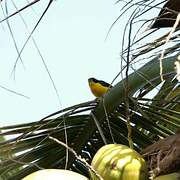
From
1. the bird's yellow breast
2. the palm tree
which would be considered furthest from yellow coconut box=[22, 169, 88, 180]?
the bird's yellow breast

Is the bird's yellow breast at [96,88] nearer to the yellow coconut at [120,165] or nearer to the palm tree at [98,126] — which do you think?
the palm tree at [98,126]

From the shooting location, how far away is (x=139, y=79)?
4.14 ft

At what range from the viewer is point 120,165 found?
0.75 meters

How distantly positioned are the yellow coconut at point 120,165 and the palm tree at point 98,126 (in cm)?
37

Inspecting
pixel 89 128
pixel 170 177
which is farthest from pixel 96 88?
pixel 170 177

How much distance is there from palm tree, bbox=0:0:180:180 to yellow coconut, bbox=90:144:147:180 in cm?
37

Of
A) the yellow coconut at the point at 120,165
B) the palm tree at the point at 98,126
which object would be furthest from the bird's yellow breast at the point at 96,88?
the yellow coconut at the point at 120,165

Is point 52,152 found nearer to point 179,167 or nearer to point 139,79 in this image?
point 139,79

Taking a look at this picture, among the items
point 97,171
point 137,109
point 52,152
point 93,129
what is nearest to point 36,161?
point 52,152

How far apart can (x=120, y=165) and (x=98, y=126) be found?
496 millimetres

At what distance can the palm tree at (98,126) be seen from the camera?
119 centimetres

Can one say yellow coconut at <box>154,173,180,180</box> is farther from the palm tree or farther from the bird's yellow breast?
the bird's yellow breast

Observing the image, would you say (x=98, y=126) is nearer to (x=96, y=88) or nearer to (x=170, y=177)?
(x=170, y=177)

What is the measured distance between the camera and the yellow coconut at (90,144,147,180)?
0.75m
